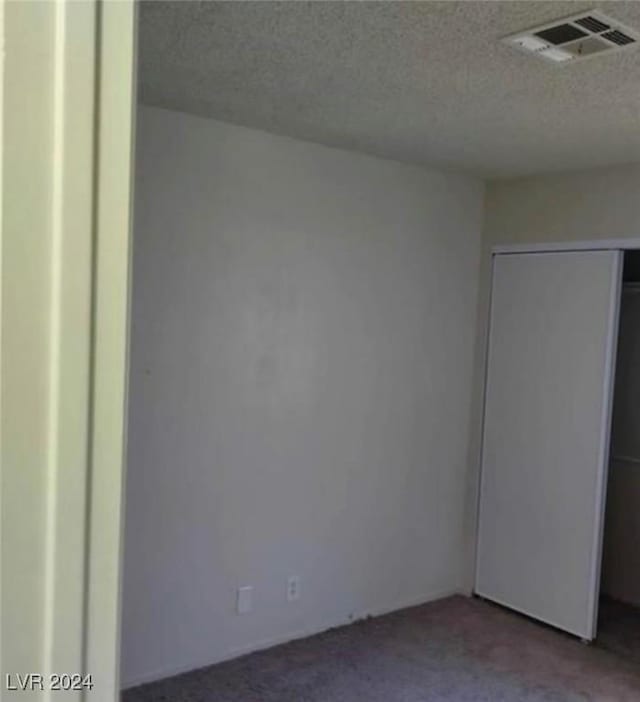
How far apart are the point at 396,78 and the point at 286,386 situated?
1.60 m

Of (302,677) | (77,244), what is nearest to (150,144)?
(302,677)

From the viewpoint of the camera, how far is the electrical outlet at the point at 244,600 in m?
3.44

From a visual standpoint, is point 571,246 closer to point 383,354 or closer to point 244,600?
point 383,354

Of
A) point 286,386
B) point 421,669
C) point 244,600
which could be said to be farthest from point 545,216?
point 244,600

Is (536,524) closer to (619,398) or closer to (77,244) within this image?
(619,398)

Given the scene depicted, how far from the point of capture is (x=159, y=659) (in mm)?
3193

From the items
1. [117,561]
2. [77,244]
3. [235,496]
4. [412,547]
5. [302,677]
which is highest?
[77,244]

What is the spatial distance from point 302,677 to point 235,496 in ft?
2.84

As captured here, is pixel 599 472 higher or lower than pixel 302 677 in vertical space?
higher

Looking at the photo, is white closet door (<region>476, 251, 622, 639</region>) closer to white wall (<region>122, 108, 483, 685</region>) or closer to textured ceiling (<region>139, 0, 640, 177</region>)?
white wall (<region>122, 108, 483, 685</region>)

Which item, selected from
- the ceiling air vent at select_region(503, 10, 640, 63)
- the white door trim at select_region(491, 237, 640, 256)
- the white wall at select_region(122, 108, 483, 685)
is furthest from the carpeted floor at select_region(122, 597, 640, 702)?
the ceiling air vent at select_region(503, 10, 640, 63)

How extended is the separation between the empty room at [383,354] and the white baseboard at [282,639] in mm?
12

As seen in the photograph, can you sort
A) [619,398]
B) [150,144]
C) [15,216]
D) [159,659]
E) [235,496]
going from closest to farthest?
[15,216] → [150,144] → [159,659] → [235,496] → [619,398]

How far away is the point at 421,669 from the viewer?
3.41 metres
